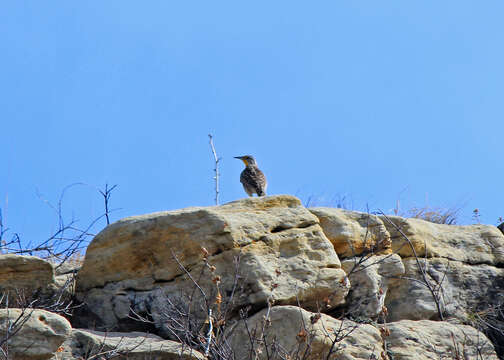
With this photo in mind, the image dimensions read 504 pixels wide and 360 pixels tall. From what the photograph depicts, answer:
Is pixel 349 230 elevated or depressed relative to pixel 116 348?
elevated

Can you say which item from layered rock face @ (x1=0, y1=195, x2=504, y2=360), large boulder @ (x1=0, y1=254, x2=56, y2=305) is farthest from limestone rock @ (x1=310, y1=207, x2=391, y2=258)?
large boulder @ (x1=0, y1=254, x2=56, y2=305)

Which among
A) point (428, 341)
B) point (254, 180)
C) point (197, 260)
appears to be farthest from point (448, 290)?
point (254, 180)

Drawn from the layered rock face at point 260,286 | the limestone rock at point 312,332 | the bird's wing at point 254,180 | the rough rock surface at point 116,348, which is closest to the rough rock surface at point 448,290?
the layered rock face at point 260,286

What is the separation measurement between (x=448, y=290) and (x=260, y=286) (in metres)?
2.36

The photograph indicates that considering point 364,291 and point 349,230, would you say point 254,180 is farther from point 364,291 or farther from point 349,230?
point 364,291

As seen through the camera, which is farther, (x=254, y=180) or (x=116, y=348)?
(x=254, y=180)

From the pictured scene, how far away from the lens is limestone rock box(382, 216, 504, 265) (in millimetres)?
7840

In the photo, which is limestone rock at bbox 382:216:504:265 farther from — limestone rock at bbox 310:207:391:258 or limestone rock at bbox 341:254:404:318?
limestone rock at bbox 341:254:404:318

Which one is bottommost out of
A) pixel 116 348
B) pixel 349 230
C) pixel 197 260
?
pixel 116 348

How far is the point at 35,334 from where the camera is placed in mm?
5273

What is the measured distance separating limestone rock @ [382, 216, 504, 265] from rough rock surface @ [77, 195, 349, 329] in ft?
3.71

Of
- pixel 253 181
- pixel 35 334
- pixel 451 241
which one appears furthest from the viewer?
pixel 253 181

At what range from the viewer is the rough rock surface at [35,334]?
521 cm

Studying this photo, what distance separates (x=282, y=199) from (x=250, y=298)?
1404 mm
